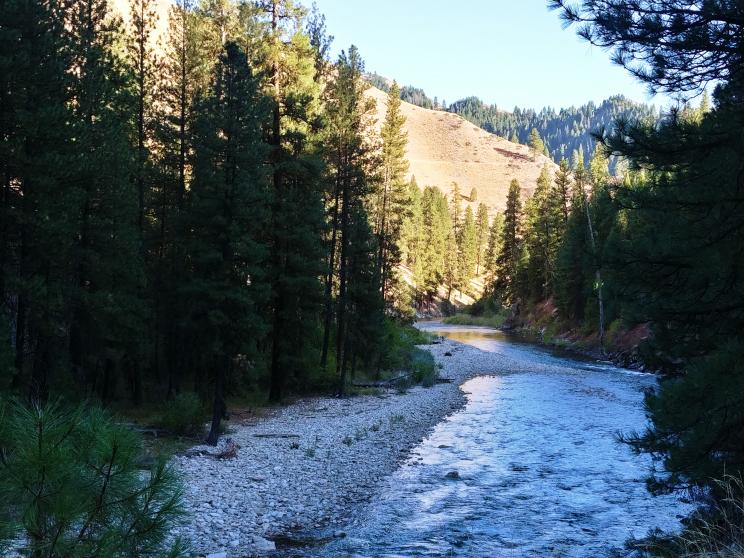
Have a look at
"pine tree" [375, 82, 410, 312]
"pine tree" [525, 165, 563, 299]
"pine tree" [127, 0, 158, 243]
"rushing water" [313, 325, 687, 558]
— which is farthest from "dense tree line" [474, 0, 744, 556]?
"pine tree" [525, 165, 563, 299]

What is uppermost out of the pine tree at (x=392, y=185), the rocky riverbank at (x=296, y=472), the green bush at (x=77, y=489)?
the pine tree at (x=392, y=185)

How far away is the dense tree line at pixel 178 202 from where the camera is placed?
13.7 meters

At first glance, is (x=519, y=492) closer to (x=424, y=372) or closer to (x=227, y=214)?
(x=227, y=214)

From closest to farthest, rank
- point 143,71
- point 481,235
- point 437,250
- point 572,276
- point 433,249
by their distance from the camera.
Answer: point 143,71, point 572,276, point 433,249, point 437,250, point 481,235

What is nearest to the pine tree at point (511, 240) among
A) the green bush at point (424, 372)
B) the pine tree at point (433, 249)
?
the pine tree at point (433, 249)

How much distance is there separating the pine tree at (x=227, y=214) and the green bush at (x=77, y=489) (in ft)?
38.1

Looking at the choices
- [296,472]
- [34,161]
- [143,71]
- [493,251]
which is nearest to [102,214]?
[34,161]

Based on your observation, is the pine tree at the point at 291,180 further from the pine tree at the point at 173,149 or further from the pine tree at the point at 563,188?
the pine tree at the point at 563,188

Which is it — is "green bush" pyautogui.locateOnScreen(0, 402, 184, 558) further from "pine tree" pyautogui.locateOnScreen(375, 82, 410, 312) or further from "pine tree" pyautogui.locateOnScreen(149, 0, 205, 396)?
"pine tree" pyautogui.locateOnScreen(375, 82, 410, 312)

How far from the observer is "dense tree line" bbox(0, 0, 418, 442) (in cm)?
1373

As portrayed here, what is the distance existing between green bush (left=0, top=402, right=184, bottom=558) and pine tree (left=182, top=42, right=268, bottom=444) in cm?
1160

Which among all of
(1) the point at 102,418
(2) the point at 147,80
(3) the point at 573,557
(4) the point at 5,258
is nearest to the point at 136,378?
(4) the point at 5,258

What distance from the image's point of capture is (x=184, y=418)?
16.0 metres

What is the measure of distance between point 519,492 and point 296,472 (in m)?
5.20
